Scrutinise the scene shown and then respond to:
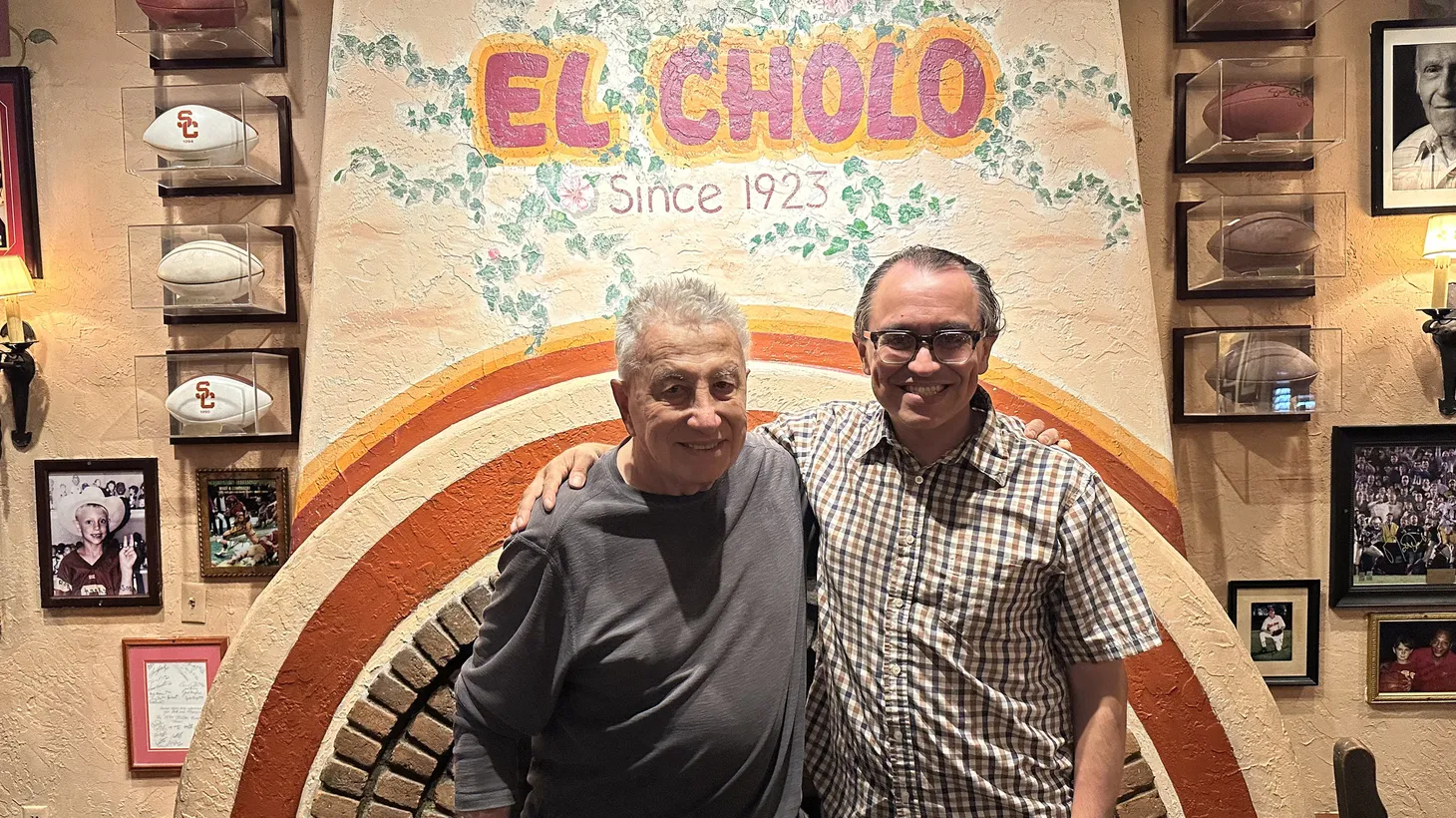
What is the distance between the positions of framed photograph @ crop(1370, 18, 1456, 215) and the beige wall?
39 millimetres

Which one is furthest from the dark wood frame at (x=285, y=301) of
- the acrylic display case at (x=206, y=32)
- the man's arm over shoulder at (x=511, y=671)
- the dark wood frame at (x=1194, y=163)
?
the dark wood frame at (x=1194, y=163)

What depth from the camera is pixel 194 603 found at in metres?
2.93

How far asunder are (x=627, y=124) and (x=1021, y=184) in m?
1.07

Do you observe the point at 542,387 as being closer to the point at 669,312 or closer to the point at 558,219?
the point at 558,219

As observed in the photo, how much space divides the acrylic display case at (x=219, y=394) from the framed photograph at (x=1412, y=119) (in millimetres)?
3489

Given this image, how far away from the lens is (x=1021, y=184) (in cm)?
242

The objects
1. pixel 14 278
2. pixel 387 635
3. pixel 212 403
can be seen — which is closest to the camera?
pixel 387 635

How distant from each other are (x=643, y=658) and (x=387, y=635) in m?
1.10

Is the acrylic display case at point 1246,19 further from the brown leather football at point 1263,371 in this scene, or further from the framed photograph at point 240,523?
the framed photograph at point 240,523

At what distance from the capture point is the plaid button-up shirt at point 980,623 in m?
1.56

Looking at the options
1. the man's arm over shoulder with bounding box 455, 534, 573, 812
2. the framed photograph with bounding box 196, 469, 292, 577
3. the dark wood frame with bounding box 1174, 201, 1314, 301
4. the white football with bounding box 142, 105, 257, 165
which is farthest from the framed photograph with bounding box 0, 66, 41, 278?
the dark wood frame with bounding box 1174, 201, 1314, 301

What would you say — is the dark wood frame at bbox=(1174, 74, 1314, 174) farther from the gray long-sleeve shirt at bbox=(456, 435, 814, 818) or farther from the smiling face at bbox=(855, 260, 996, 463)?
the gray long-sleeve shirt at bbox=(456, 435, 814, 818)

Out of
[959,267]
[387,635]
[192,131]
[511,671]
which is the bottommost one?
[387,635]

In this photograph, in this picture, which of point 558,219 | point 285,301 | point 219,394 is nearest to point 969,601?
point 558,219
